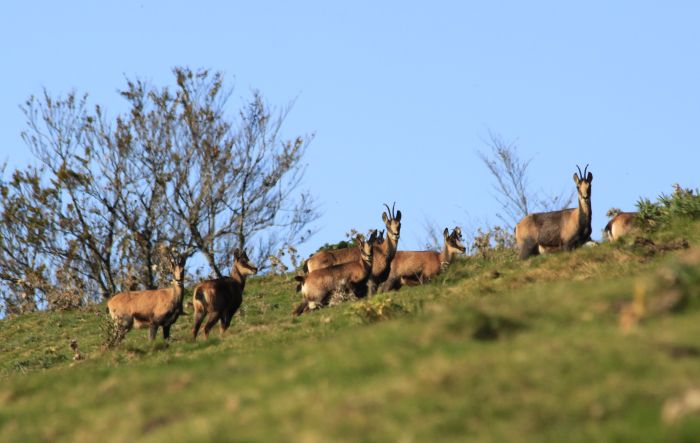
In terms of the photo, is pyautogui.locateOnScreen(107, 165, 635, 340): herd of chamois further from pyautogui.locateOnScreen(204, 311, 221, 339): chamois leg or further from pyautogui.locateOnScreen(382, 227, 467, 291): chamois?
pyautogui.locateOnScreen(382, 227, 467, 291): chamois

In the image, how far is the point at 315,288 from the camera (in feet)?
84.5

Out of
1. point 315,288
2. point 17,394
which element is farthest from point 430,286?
point 17,394

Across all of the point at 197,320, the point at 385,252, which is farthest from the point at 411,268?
the point at 197,320

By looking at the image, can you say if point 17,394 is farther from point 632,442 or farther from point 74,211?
point 74,211

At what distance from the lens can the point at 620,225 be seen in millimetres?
25938

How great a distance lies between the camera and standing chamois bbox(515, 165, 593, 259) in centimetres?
2594

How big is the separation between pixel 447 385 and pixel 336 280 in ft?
56.0

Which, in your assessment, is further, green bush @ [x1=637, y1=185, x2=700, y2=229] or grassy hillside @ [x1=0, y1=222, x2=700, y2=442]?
green bush @ [x1=637, y1=185, x2=700, y2=229]

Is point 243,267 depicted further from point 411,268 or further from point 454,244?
point 454,244

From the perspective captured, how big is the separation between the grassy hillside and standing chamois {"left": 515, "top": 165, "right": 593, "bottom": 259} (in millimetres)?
13358

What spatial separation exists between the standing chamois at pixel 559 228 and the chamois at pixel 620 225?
556 millimetres

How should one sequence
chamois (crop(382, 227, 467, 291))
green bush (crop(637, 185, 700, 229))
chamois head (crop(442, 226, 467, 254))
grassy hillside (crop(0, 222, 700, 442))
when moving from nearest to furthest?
grassy hillside (crop(0, 222, 700, 442)) < green bush (crop(637, 185, 700, 229)) < chamois (crop(382, 227, 467, 291)) < chamois head (crop(442, 226, 467, 254))

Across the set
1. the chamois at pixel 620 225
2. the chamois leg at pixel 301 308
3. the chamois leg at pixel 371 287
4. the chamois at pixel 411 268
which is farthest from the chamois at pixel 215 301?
the chamois at pixel 620 225

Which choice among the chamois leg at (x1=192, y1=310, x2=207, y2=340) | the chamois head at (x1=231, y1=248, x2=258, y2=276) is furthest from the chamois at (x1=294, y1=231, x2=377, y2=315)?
the chamois leg at (x1=192, y1=310, x2=207, y2=340)
